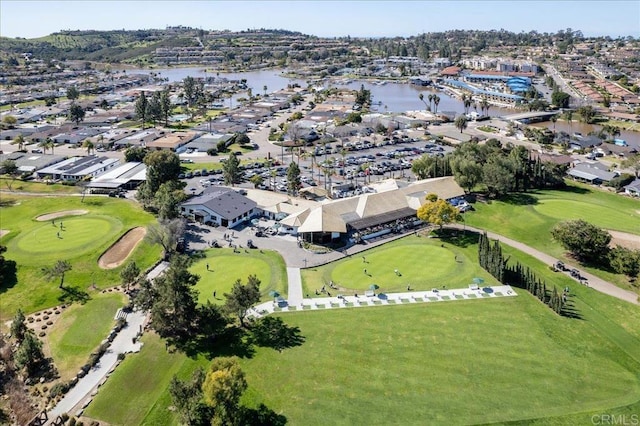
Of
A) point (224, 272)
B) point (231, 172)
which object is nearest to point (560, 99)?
point (231, 172)

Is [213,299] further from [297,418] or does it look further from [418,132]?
[418,132]

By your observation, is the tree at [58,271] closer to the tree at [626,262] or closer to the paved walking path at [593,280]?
the paved walking path at [593,280]

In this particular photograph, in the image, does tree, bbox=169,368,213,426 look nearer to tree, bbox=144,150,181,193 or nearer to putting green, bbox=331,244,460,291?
putting green, bbox=331,244,460,291

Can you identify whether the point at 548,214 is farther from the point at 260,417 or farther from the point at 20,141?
the point at 20,141

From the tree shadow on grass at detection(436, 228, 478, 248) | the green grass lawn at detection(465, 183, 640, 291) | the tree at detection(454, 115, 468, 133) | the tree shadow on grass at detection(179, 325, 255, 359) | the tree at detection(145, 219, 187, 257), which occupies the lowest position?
the tree shadow on grass at detection(179, 325, 255, 359)

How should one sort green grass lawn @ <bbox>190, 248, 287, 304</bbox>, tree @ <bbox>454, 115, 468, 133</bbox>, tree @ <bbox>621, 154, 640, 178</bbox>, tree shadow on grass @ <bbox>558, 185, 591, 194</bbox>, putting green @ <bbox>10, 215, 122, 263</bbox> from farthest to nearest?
tree @ <bbox>454, 115, 468, 133</bbox> → tree @ <bbox>621, 154, 640, 178</bbox> → tree shadow on grass @ <bbox>558, 185, 591, 194</bbox> → putting green @ <bbox>10, 215, 122, 263</bbox> → green grass lawn @ <bbox>190, 248, 287, 304</bbox>

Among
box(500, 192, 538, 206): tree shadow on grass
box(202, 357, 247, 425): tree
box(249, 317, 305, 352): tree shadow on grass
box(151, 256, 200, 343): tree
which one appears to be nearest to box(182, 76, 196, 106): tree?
box(500, 192, 538, 206): tree shadow on grass

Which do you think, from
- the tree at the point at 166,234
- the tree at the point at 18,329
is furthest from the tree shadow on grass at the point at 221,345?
the tree at the point at 166,234

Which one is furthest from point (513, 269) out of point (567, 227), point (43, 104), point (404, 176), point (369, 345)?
point (43, 104)
